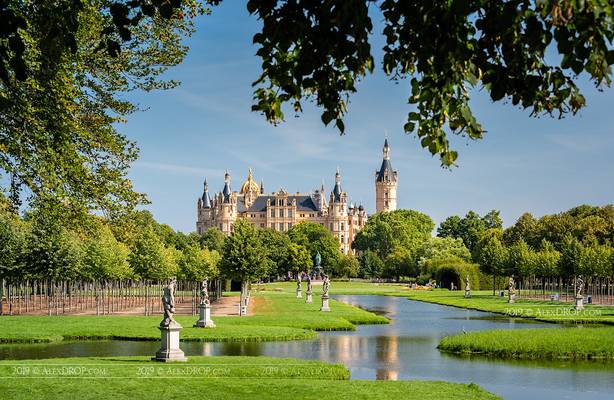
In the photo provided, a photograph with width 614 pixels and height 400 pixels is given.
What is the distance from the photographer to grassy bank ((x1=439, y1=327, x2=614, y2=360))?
23.2 m

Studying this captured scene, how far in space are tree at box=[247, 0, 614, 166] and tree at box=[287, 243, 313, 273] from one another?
105 m

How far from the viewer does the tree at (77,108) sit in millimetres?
13578

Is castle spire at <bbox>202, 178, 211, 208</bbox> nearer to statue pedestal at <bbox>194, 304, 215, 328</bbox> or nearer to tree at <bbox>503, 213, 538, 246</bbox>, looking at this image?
tree at <bbox>503, 213, 538, 246</bbox>

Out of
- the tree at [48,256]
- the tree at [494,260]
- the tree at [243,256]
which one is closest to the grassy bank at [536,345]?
the tree at [243,256]

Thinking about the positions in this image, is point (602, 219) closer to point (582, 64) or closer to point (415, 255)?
point (415, 255)

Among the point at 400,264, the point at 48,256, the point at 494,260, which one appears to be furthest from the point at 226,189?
the point at 48,256

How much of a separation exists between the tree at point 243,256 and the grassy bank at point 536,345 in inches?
653

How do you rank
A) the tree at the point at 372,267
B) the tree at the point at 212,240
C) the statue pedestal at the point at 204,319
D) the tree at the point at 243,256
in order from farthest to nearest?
the tree at the point at 372,267 < the tree at the point at 212,240 < the tree at the point at 243,256 < the statue pedestal at the point at 204,319

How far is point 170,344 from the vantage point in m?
18.5

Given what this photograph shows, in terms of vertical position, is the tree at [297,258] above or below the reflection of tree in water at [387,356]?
above

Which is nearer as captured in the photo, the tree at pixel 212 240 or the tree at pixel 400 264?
the tree at pixel 400 264

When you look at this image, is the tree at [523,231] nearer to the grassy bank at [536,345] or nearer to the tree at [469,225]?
the tree at [469,225]

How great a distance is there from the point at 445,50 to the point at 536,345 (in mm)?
19831

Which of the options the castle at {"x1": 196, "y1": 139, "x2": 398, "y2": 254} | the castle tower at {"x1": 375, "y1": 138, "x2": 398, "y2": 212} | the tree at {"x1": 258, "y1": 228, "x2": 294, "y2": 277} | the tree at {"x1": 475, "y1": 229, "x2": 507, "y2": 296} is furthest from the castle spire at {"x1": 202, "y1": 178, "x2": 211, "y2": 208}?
the tree at {"x1": 475, "y1": 229, "x2": 507, "y2": 296}
